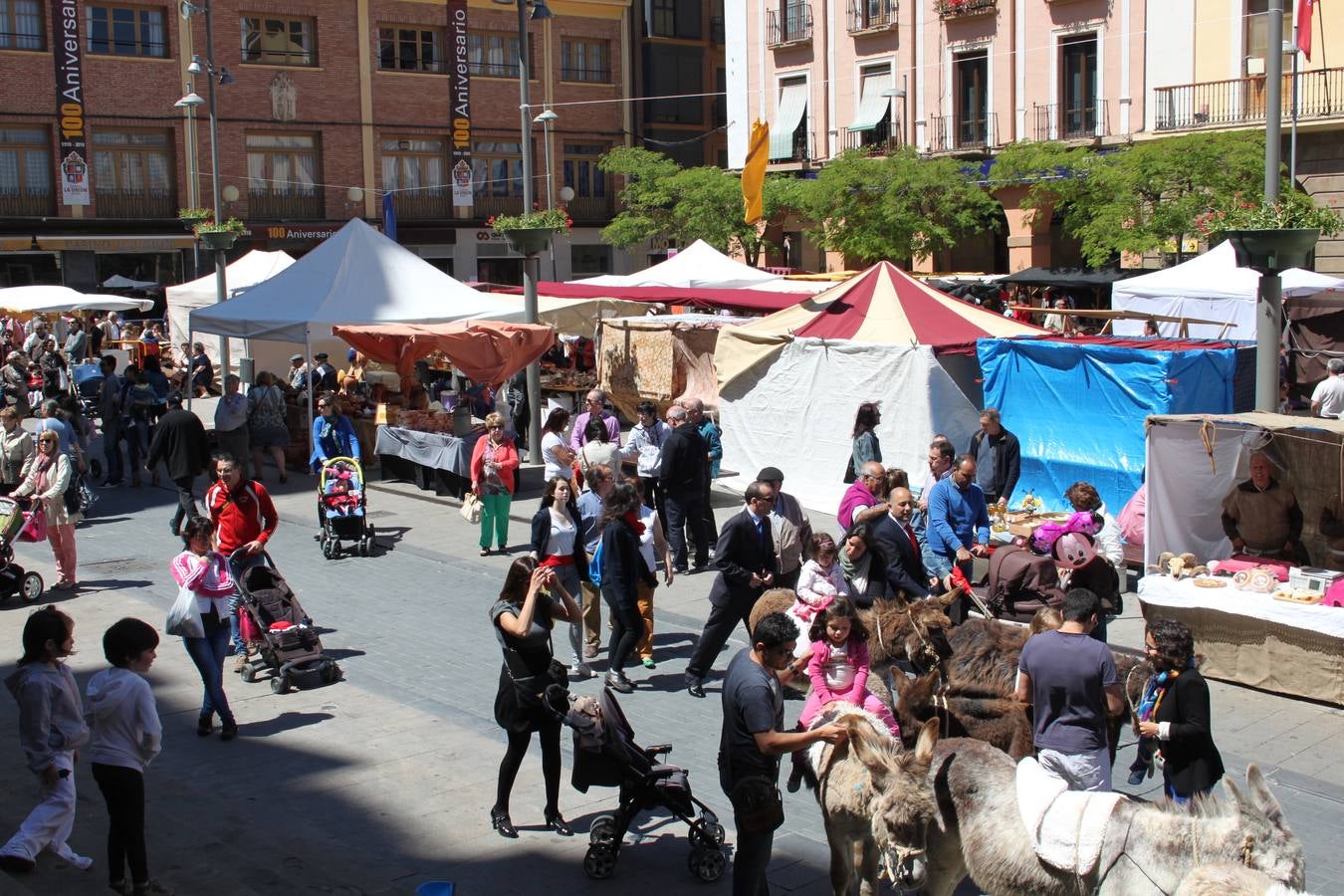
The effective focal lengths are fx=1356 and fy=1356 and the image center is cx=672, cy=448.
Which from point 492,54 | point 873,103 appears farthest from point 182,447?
point 492,54

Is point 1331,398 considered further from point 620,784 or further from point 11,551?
point 11,551

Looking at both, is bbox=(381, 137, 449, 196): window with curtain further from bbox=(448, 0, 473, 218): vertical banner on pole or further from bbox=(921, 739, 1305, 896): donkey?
bbox=(921, 739, 1305, 896): donkey

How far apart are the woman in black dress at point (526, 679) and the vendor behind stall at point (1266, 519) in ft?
20.1

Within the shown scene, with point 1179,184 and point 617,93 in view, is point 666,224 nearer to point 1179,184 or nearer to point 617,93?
point 617,93

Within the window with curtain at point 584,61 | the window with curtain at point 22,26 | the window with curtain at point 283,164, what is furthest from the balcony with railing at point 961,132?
the window with curtain at point 22,26

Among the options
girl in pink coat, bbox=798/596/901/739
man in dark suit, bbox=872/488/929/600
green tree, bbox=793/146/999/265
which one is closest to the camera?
girl in pink coat, bbox=798/596/901/739

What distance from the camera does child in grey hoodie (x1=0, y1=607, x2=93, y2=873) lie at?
645cm

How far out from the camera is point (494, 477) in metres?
13.7

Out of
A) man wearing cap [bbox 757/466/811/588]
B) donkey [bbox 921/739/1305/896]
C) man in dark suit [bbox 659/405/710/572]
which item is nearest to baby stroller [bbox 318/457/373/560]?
man in dark suit [bbox 659/405/710/572]

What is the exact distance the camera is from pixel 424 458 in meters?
17.6

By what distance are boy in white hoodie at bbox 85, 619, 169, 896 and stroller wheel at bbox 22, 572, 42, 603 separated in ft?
22.3

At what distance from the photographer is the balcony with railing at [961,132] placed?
36031 millimetres

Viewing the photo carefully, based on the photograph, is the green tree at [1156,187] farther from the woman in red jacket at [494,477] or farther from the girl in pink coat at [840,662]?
the girl in pink coat at [840,662]

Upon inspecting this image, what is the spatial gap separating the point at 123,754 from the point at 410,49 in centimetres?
4492
